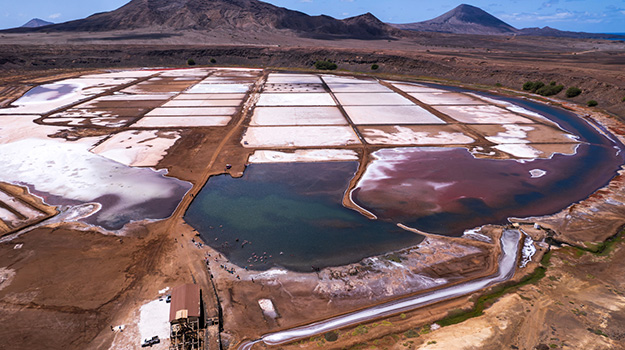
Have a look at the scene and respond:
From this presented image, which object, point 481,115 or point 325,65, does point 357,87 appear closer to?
point 325,65

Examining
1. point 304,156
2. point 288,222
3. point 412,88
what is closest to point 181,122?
point 304,156

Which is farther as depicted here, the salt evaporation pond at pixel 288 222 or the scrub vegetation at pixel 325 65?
the scrub vegetation at pixel 325 65

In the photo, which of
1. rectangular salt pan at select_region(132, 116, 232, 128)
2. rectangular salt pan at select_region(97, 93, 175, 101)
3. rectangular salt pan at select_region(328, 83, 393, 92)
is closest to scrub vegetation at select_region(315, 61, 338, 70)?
rectangular salt pan at select_region(328, 83, 393, 92)

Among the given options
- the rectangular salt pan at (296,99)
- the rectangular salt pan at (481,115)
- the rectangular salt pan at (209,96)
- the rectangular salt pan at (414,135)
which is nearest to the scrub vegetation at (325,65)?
the rectangular salt pan at (296,99)

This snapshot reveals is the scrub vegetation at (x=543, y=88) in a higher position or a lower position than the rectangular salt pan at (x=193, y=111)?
higher

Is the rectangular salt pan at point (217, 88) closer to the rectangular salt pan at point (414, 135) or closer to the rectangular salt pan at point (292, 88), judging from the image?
the rectangular salt pan at point (292, 88)
